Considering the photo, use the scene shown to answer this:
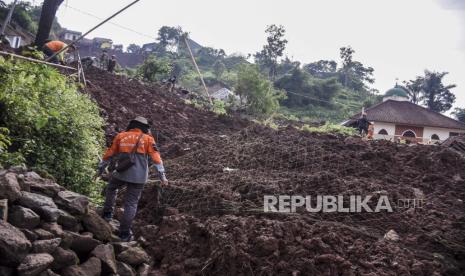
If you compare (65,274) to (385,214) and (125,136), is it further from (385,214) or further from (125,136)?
(385,214)

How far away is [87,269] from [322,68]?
227 ft

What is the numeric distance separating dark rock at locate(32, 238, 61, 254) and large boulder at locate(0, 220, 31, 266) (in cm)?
11

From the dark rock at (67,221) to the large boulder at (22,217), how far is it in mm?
380

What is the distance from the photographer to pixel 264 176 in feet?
25.5

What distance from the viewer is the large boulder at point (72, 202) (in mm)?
4684

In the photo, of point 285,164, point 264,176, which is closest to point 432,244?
point 264,176

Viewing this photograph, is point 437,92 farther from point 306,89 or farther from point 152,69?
point 152,69

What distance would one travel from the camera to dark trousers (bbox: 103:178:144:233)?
212 inches

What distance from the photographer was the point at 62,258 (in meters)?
4.10

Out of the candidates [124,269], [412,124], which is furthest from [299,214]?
[412,124]

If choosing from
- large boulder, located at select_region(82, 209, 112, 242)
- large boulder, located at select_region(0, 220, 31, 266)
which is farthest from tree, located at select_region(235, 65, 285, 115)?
large boulder, located at select_region(0, 220, 31, 266)

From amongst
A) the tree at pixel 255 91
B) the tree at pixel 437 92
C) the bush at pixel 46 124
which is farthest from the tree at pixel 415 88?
the bush at pixel 46 124

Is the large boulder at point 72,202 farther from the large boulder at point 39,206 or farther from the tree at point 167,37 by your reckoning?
the tree at point 167,37

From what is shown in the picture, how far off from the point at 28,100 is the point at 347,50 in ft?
174
